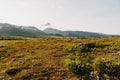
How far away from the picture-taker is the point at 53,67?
2747 cm

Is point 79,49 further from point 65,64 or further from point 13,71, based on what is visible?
point 13,71

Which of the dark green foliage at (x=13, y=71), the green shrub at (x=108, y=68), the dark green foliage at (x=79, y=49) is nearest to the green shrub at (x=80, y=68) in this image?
the green shrub at (x=108, y=68)

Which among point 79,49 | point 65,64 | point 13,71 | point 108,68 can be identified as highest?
point 79,49

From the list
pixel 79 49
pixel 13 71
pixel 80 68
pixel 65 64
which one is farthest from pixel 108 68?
pixel 79 49

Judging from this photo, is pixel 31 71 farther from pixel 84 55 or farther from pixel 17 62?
pixel 84 55

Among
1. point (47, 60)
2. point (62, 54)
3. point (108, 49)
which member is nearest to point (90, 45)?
point (108, 49)

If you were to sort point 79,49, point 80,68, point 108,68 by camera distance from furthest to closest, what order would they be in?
1. point 79,49
2. point 80,68
3. point 108,68

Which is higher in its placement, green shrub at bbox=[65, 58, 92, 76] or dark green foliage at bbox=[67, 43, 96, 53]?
dark green foliage at bbox=[67, 43, 96, 53]

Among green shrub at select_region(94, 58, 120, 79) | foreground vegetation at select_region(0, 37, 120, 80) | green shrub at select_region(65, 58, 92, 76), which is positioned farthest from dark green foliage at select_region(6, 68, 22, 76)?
green shrub at select_region(94, 58, 120, 79)

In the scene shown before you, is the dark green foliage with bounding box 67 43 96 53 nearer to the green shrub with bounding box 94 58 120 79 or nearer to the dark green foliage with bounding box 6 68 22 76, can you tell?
the dark green foliage with bounding box 6 68 22 76

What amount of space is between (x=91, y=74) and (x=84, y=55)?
8.01m

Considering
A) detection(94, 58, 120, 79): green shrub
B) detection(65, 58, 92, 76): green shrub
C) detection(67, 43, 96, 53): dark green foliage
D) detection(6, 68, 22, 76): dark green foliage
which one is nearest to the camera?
detection(94, 58, 120, 79): green shrub

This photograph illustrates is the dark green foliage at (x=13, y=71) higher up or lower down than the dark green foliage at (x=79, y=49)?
lower down

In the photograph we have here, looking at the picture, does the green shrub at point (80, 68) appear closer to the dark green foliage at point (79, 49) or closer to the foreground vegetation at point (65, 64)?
the foreground vegetation at point (65, 64)
